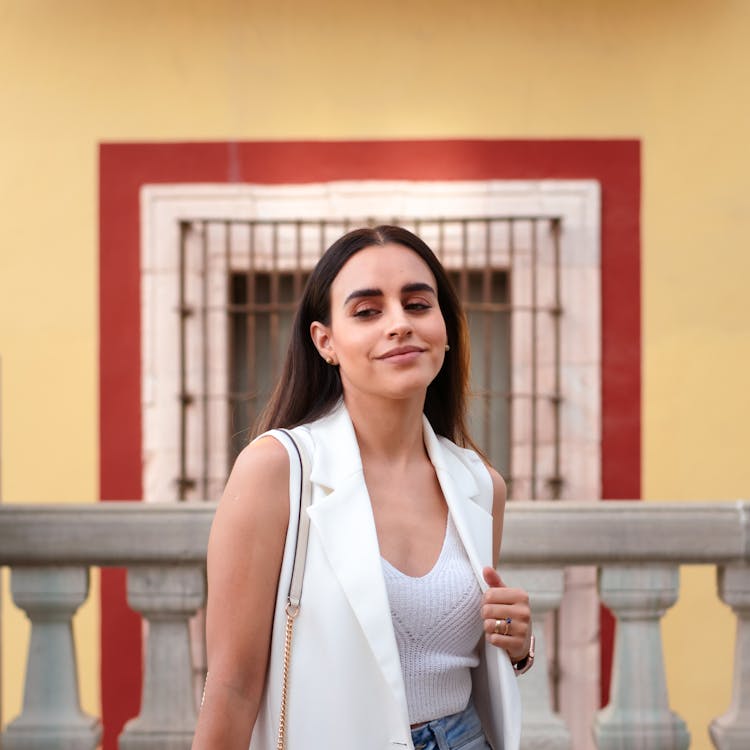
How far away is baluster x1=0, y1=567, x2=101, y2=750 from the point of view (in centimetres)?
277

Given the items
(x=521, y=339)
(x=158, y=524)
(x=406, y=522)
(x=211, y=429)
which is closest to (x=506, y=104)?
(x=521, y=339)

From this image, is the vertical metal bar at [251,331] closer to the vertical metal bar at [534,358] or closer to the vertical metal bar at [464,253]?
the vertical metal bar at [464,253]

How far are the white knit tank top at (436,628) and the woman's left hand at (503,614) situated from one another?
27 mm

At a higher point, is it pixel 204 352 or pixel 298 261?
pixel 298 261

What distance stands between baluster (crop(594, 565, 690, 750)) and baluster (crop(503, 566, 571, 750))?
107 millimetres

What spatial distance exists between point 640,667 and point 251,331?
360 cm

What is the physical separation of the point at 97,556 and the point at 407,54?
4.00m

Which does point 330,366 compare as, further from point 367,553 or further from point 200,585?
point 200,585

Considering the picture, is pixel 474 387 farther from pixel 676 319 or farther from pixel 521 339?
pixel 676 319

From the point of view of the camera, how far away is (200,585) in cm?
277

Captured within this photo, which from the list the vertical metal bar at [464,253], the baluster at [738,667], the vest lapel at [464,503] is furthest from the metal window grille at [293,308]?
the vest lapel at [464,503]

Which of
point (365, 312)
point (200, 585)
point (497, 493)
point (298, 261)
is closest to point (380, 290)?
point (365, 312)

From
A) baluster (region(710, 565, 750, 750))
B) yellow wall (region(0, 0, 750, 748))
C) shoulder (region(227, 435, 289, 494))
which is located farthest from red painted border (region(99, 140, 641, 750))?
shoulder (region(227, 435, 289, 494))

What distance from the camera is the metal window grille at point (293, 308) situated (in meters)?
6.02
